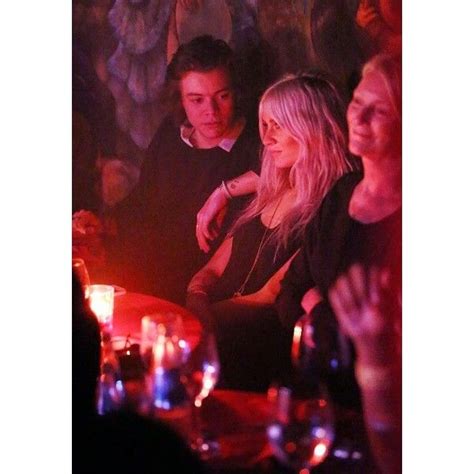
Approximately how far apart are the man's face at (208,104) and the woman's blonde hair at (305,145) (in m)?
0.09

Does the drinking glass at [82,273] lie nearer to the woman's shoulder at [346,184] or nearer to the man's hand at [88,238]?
the man's hand at [88,238]

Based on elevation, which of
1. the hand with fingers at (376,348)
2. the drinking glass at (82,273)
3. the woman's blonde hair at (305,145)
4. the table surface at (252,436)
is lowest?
the table surface at (252,436)

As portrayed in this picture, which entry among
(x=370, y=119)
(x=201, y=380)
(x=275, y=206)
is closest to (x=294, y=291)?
(x=275, y=206)

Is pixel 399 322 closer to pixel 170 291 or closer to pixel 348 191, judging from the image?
pixel 348 191

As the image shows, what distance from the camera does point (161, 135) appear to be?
1.65m

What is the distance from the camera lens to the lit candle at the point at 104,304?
1641mm

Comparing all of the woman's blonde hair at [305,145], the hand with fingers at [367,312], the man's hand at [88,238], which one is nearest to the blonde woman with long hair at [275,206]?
the woman's blonde hair at [305,145]

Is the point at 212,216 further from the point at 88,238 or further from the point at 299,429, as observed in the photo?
the point at 299,429

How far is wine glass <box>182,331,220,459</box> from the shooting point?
1.61m

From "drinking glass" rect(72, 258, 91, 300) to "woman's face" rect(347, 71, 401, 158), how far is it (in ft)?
2.27

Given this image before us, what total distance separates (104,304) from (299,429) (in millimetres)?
544

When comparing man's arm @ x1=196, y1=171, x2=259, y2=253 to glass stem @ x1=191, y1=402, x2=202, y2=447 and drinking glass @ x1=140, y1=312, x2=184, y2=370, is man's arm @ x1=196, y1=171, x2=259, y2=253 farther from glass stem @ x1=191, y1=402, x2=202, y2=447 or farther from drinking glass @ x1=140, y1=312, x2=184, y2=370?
glass stem @ x1=191, y1=402, x2=202, y2=447
